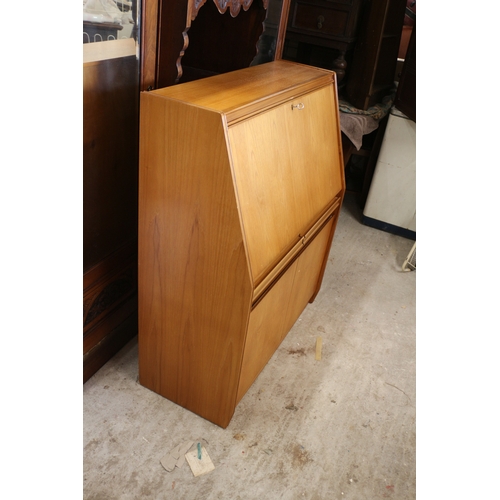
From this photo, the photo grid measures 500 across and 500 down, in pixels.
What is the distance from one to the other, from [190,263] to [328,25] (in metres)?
2.53

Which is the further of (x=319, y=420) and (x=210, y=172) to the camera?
(x=319, y=420)

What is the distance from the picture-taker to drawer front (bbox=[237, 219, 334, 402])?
179 centimetres

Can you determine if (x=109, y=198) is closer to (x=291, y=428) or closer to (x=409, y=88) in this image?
(x=291, y=428)

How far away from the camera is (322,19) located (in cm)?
333

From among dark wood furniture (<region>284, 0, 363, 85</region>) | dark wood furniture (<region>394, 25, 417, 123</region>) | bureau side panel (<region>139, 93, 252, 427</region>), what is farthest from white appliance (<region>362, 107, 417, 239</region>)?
bureau side panel (<region>139, 93, 252, 427</region>)

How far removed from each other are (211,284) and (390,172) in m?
2.28

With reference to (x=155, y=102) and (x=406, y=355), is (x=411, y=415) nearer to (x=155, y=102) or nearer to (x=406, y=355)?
(x=406, y=355)

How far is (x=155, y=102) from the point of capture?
1396 mm

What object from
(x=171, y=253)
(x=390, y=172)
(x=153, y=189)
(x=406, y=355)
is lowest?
(x=406, y=355)

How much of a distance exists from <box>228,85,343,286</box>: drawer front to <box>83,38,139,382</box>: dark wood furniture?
512 millimetres

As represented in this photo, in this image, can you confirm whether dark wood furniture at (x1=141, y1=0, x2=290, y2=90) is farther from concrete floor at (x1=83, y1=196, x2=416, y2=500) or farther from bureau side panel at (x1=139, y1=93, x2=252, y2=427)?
concrete floor at (x1=83, y1=196, x2=416, y2=500)

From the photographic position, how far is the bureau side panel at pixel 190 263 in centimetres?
139

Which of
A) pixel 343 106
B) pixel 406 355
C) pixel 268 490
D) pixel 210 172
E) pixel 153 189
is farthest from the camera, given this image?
pixel 343 106

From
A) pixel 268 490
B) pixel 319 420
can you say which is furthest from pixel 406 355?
pixel 268 490
